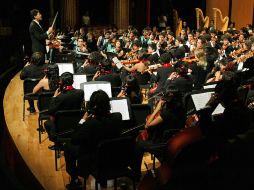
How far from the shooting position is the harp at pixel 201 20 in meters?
18.0

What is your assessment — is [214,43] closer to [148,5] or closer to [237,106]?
[237,106]

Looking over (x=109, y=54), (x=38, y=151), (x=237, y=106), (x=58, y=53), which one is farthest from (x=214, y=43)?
(x=237, y=106)

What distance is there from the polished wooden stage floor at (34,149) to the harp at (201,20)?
11.1 meters

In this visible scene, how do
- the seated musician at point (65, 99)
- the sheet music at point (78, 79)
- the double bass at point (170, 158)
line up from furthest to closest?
the sheet music at point (78, 79)
the seated musician at point (65, 99)
the double bass at point (170, 158)

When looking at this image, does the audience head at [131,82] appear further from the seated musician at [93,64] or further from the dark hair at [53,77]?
the seated musician at [93,64]

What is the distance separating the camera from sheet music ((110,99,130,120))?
5148mm

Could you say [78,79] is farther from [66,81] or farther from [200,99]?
[200,99]

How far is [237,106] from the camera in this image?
360 cm

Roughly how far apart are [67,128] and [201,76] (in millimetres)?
3446

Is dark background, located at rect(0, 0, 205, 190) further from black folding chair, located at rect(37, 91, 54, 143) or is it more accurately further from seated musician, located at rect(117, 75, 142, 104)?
seated musician, located at rect(117, 75, 142, 104)

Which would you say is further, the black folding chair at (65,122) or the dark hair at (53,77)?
the dark hair at (53,77)

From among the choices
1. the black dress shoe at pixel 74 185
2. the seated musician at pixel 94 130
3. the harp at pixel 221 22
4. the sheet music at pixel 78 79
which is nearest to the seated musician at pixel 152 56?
the sheet music at pixel 78 79

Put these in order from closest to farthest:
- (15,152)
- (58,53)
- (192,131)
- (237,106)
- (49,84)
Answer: (192,131) < (237,106) < (15,152) < (49,84) < (58,53)

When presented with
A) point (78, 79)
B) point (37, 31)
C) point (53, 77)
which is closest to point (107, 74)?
point (78, 79)
